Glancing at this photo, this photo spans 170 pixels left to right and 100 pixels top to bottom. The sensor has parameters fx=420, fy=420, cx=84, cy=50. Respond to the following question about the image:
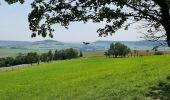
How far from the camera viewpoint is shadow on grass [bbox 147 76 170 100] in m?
17.7

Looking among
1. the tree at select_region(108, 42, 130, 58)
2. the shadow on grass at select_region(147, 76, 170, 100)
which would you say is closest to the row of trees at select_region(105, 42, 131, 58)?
the tree at select_region(108, 42, 130, 58)

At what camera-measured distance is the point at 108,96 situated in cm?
2088

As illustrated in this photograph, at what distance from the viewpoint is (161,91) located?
19.3 metres

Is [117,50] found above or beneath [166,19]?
beneath

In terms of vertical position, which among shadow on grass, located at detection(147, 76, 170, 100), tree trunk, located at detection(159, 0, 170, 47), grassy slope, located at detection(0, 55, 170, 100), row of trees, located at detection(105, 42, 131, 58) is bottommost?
row of trees, located at detection(105, 42, 131, 58)

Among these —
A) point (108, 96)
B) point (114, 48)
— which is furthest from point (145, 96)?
point (114, 48)

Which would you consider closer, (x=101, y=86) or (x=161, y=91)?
(x=161, y=91)

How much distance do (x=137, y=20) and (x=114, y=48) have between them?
603ft

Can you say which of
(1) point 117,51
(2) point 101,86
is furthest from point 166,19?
(1) point 117,51

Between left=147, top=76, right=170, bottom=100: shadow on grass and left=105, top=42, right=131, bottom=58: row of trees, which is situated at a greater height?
left=147, top=76, right=170, bottom=100: shadow on grass

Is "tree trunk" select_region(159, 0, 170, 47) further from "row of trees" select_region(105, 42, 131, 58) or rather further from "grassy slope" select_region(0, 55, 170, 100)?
"row of trees" select_region(105, 42, 131, 58)

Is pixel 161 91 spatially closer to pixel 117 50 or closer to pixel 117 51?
pixel 117 50

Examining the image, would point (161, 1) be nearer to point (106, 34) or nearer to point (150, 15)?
point (150, 15)

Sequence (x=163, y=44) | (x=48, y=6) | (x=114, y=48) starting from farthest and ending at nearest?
(x=114, y=48), (x=163, y=44), (x=48, y=6)
